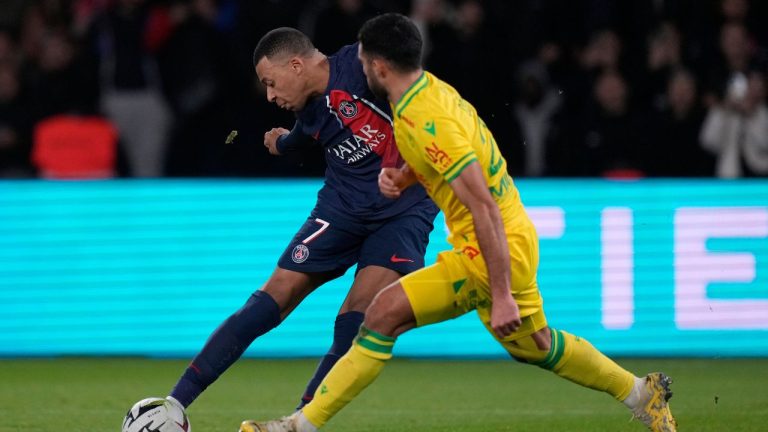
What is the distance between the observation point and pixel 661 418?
6262 mm

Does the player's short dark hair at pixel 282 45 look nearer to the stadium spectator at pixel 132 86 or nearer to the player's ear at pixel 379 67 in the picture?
the player's ear at pixel 379 67

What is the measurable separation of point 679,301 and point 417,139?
525 cm

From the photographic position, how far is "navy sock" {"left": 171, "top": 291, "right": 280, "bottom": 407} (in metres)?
6.45

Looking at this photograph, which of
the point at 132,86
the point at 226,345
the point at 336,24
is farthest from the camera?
the point at 132,86

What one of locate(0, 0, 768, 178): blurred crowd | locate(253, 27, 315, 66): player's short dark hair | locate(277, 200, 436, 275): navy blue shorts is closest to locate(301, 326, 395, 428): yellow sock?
locate(277, 200, 436, 275): navy blue shorts

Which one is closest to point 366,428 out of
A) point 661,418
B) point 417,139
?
point 661,418

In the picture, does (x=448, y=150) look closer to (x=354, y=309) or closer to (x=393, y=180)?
(x=393, y=180)

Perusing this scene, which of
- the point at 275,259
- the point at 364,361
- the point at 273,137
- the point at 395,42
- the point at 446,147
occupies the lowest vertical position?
the point at 275,259

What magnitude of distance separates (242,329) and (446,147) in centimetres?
161

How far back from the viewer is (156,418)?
621cm

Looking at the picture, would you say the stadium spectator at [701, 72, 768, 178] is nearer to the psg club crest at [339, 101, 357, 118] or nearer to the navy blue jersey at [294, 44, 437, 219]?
the navy blue jersey at [294, 44, 437, 219]

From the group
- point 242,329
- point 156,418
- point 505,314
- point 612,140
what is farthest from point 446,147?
point 612,140

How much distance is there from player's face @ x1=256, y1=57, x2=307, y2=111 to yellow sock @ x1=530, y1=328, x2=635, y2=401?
66.8 inches

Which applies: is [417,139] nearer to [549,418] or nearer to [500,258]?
[500,258]
